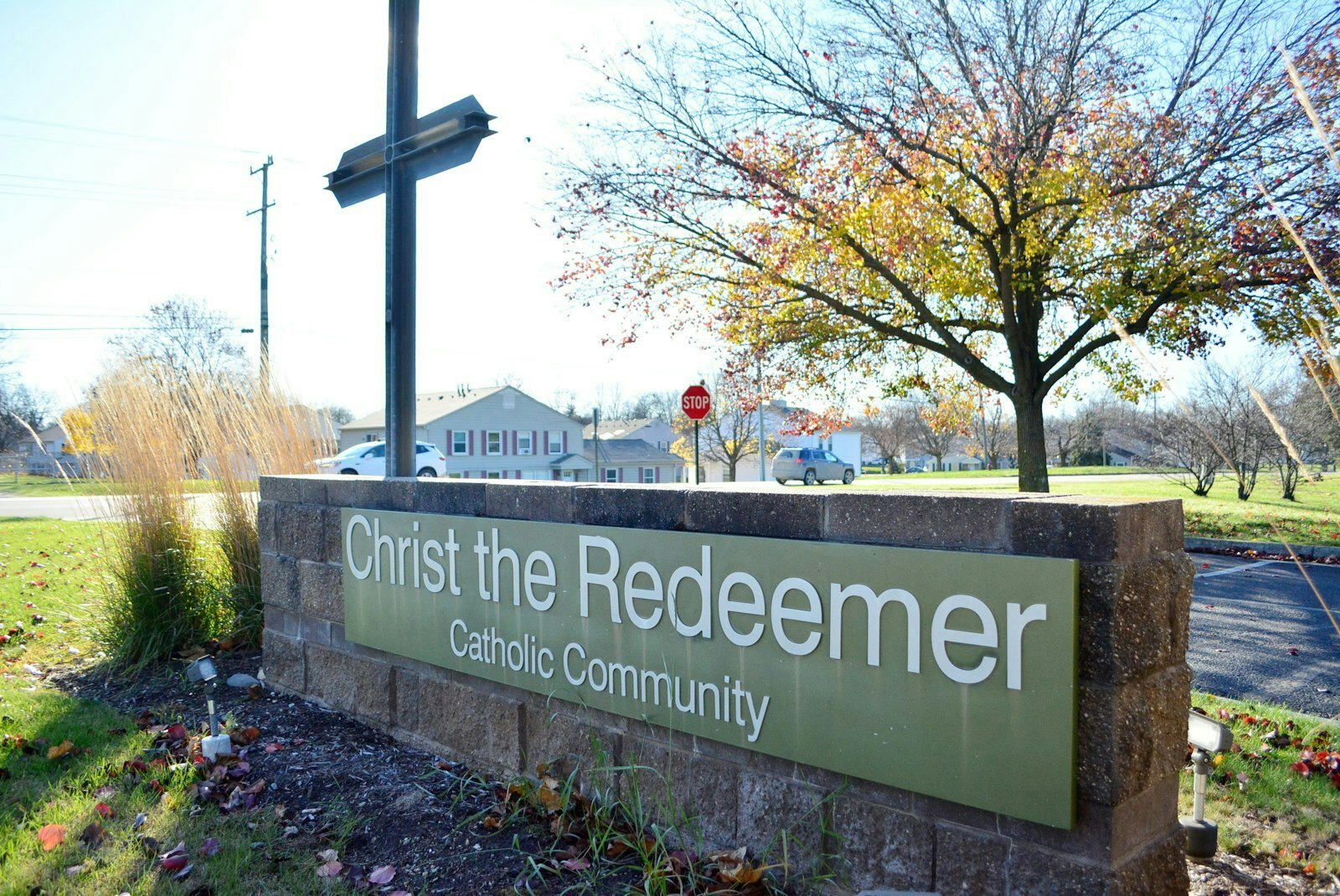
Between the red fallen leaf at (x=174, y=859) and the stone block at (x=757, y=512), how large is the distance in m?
1.92

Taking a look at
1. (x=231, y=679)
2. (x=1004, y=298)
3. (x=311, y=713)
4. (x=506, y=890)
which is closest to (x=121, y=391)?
(x=231, y=679)

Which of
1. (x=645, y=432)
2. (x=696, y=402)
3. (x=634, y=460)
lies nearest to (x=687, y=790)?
(x=696, y=402)

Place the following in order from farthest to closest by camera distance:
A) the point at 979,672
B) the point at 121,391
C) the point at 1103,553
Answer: the point at 121,391, the point at 979,672, the point at 1103,553

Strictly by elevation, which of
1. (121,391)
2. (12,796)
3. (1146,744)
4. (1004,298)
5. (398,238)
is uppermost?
(1004,298)

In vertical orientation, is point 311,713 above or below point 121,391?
below

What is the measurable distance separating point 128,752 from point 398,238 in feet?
8.88

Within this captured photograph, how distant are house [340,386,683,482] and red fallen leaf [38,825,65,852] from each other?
41.2m

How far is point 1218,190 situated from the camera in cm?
852

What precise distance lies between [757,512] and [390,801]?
6.04ft

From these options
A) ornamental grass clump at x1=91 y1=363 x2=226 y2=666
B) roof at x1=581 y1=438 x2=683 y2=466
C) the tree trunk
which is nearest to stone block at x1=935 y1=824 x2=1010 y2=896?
ornamental grass clump at x1=91 y1=363 x2=226 y2=666

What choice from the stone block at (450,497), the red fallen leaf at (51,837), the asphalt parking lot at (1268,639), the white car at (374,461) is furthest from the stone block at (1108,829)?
the white car at (374,461)

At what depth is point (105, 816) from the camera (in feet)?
10.6

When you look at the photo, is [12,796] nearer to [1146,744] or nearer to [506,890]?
[506,890]

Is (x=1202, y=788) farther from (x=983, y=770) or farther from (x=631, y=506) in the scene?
(x=631, y=506)
